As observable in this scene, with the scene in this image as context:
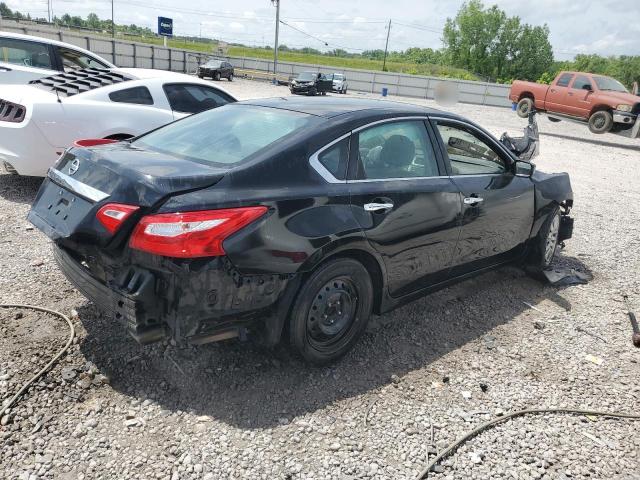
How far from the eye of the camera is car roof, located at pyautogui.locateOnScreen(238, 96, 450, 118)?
11.3 ft

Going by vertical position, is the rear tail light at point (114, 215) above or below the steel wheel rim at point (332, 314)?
above

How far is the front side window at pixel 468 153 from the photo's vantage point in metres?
3.97

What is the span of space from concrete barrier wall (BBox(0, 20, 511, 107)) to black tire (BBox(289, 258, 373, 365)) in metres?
34.4

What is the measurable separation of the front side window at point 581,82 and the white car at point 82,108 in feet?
52.9

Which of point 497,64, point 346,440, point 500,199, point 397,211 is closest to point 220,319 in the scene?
point 346,440

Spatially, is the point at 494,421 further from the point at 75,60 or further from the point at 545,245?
the point at 75,60

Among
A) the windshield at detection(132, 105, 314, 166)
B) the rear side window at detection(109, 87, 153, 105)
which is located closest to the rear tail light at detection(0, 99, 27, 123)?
the rear side window at detection(109, 87, 153, 105)

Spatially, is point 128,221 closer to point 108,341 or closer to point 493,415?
point 108,341

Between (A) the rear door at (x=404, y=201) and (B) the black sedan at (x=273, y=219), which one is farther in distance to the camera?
(A) the rear door at (x=404, y=201)

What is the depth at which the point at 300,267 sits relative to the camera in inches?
111

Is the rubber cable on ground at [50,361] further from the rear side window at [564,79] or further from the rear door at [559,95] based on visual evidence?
the rear side window at [564,79]

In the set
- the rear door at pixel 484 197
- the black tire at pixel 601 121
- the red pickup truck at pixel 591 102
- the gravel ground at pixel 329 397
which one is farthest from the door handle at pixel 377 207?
the black tire at pixel 601 121

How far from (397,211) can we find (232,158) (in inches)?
43.4

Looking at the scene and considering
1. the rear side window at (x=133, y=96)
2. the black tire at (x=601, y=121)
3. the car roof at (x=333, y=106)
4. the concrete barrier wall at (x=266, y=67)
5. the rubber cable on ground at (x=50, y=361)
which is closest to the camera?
the rubber cable on ground at (x=50, y=361)
